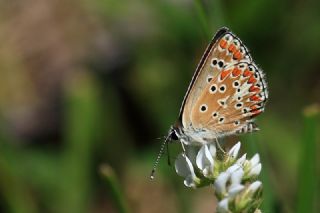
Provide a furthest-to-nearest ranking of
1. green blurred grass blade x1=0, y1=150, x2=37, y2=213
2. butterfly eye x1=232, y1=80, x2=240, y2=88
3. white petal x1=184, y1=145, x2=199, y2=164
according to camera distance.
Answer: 1. green blurred grass blade x1=0, y1=150, x2=37, y2=213
2. butterfly eye x1=232, y1=80, x2=240, y2=88
3. white petal x1=184, y1=145, x2=199, y2=164

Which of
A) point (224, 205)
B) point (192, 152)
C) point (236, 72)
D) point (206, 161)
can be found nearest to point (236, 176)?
point (224, 205)

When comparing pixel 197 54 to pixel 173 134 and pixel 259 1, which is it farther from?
pixel 173 134

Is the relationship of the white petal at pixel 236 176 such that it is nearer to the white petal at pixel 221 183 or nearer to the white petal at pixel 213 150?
the white petal at pixel 221 183

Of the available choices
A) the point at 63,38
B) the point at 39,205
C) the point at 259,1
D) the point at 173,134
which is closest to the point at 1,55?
the point at 63,38

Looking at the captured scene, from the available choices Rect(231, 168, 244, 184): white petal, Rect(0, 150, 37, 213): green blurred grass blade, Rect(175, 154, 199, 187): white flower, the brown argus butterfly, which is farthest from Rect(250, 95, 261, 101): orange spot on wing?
Rect(0, 150, 37, 213): green blurred grass blade

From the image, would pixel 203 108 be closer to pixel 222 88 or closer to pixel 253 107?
pixel 222 88

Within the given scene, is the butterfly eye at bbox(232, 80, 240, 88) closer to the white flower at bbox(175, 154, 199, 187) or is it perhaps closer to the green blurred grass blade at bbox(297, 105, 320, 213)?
the green blurred grass blade at bbox(297, 105, 320, 213)
